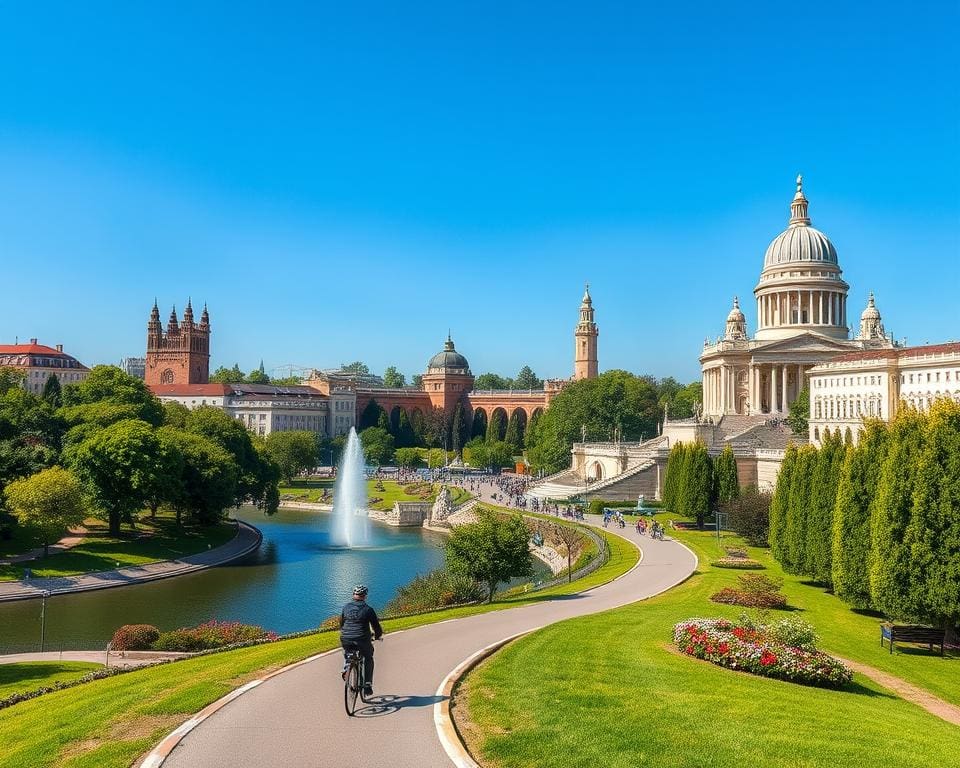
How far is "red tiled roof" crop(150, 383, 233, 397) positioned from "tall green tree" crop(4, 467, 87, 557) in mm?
101030

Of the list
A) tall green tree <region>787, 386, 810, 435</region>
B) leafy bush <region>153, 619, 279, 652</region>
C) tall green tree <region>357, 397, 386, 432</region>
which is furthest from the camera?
tall green tree <region>357, 397, 386, 432</region>

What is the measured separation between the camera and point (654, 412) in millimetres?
116062

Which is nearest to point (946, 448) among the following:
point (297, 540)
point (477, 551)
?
point (477, 551)

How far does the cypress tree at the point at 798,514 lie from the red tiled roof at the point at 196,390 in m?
124

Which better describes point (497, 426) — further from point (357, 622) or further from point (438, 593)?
point (357, 622)

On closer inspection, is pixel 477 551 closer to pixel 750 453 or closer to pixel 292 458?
pixel 750 453

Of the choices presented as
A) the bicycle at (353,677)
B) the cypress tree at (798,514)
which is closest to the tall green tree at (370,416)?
the cypress tree at (798,514)

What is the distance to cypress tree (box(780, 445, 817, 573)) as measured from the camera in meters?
37.9

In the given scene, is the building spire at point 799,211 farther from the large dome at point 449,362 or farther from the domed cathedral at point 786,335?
the large dome at point 449,362

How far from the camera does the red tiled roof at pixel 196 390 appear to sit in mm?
149750

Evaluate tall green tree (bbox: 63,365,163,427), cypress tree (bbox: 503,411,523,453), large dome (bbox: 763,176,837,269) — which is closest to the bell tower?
cypress tree (bbox: 503,411,523,453)

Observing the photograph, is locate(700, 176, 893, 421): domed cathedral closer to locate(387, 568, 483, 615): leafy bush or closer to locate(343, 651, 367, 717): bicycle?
locate(387, 568, 483, 615): leafy bush

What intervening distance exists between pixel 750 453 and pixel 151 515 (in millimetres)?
50164

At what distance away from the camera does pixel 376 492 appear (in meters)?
102
